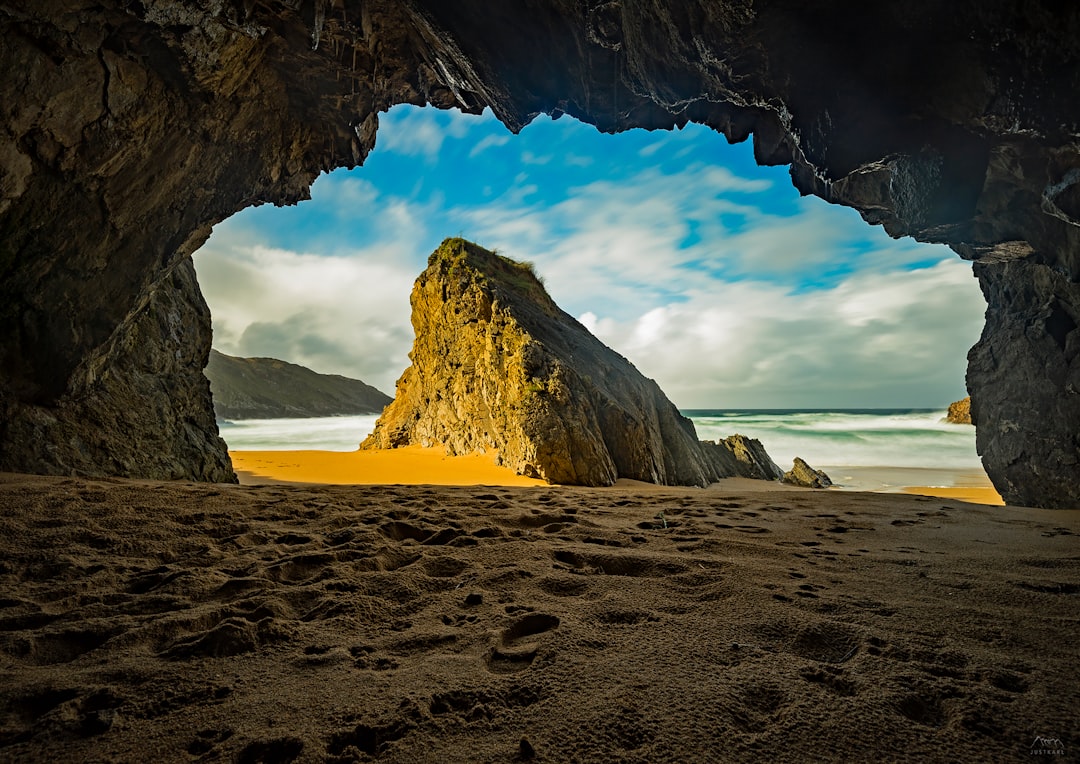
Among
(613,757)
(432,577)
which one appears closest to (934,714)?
(613,757)

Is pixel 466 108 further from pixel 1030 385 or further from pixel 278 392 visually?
pixel 278 392

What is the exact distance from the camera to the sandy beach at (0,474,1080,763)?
4.17 feet

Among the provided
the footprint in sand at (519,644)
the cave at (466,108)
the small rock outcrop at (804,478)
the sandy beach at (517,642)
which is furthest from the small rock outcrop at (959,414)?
the footprint in sand at (519,644)

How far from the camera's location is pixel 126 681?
155 centimetres

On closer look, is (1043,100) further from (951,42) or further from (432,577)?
(432,577)

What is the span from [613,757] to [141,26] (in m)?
6.37

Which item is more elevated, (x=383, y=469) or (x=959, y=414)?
(x=959, y=414)

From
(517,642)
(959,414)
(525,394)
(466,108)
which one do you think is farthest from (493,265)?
(959,414)

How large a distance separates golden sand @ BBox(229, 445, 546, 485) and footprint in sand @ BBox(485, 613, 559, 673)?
4.90 meters

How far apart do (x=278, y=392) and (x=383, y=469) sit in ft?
163

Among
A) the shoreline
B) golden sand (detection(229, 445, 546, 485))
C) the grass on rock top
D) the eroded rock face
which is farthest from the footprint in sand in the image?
the grass on rock top

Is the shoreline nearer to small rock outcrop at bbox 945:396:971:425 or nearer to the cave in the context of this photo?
the cave

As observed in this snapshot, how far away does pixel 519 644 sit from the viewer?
72.5 inches

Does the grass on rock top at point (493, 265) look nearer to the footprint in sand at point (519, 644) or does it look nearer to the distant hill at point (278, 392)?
the footprint in sand at point (519, 644)
